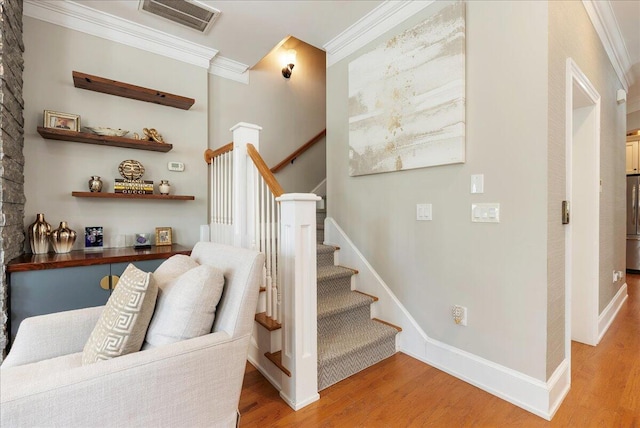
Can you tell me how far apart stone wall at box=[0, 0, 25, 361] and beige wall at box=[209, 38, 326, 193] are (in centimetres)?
146

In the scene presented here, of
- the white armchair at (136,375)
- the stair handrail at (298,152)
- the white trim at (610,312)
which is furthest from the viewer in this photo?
the stair handrail at (298,152)

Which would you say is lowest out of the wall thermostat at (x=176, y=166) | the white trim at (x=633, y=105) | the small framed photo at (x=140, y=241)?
the small framed photo at (x=140, y=241)

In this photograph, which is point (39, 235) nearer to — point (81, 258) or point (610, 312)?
point (81, 258)

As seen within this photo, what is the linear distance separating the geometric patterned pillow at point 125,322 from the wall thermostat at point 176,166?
182 cm

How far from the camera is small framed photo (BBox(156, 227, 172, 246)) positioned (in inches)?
107

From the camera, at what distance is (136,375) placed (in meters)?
1.00

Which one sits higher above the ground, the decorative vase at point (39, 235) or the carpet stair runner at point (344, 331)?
the decorative vase at point (39, 235)

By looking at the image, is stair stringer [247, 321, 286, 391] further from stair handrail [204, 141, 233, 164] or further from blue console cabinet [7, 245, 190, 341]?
stair handrail [204, 141, 233, 164]

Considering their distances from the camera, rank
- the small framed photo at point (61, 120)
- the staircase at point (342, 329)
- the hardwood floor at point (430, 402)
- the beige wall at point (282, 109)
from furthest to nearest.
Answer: the beige wall at point (282, 109) → the small framed photo at point (61, 120) → the staircase at point (342, 329) → the hardwood floor at point (430, 402)

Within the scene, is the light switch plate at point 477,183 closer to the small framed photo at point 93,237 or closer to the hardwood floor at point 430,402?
the hardwood floor at point 430,402

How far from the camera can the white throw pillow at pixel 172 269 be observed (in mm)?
1434

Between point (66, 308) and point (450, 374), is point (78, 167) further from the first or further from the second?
point (450, 374)

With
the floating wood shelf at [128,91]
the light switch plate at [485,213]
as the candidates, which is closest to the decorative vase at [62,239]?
the floating wood shelf at [128,91]

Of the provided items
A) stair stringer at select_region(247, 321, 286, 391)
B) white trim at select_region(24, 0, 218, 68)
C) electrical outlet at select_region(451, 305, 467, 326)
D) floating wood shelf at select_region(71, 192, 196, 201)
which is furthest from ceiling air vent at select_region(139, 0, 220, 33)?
electrical outlet at select_region(451, 305, 467, 326)
